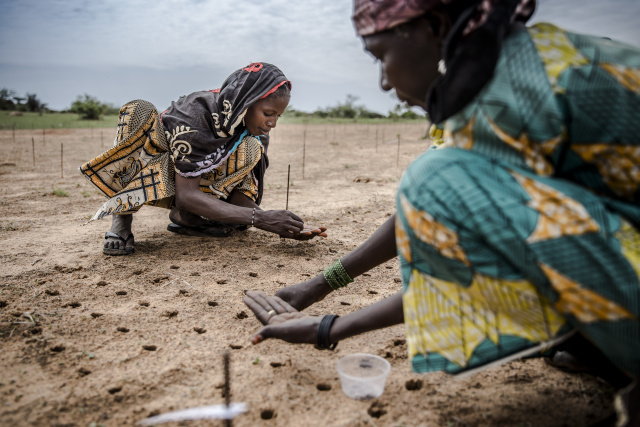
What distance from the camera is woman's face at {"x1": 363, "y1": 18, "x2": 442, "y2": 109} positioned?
4.34 feet

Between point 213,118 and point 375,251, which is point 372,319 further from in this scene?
point 213,118

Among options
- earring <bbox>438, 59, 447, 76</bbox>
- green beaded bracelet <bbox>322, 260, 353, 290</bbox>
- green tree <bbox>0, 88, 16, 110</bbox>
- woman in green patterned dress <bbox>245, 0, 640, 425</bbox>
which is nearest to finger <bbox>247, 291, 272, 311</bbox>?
green beaded bracelet <bbox>322, 260, 353, 290</bbox>

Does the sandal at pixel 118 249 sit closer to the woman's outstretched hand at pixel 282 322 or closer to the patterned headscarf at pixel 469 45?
the woman's outstretched hand at pixel 282 322

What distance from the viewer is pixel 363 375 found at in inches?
66.2

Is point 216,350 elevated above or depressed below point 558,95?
below

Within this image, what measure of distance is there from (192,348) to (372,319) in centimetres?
80

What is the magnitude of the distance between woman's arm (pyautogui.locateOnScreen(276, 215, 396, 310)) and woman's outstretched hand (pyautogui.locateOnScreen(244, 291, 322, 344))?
10cm

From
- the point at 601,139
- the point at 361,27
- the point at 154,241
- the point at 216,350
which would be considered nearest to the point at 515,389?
the point at 601,139

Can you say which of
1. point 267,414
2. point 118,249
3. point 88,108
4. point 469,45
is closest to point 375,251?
point 267,414

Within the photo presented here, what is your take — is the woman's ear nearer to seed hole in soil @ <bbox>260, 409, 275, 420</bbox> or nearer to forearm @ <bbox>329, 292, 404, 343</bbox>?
forearm @ <bbox>329, 292, 404, 343</bbox>

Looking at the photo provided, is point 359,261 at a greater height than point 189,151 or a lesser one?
lesser

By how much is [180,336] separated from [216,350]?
0.20m

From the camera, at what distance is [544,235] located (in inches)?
40.9

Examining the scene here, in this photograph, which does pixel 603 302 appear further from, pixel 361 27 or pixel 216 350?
pixel 216 350
